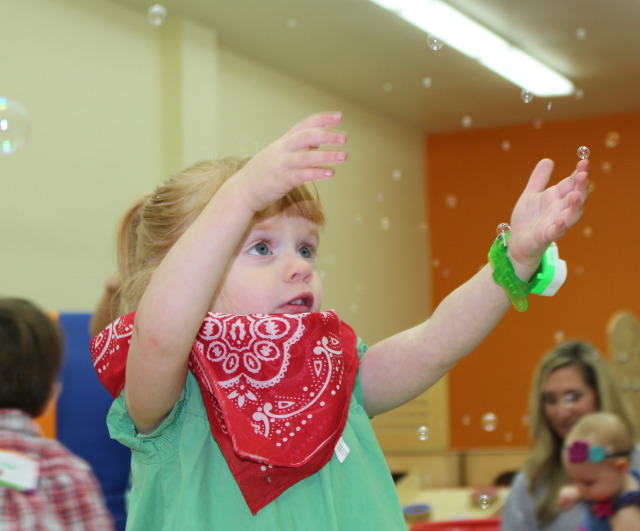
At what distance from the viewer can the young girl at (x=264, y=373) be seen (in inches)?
31.9

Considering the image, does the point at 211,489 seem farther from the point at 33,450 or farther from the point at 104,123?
the point at 104,123

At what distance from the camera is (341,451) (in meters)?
0.88

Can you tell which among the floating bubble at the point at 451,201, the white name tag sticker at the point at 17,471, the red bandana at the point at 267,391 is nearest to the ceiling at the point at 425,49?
the floating bubble at the point at 451,201

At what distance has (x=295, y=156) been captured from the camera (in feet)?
2.32

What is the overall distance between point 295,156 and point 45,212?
247 cm

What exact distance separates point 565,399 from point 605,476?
1.41 ft

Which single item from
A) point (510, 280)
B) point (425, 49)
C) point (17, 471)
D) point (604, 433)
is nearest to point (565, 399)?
point (604, 433)

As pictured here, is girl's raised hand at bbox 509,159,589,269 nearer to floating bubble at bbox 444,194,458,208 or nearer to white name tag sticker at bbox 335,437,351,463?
white name tag sticker at bbox 335,437,351,463

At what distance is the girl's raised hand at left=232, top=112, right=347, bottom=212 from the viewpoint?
0.70 metres

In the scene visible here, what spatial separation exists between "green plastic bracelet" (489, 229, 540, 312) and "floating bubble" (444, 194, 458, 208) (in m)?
5.21

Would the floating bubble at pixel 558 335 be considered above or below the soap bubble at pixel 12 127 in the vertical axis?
below

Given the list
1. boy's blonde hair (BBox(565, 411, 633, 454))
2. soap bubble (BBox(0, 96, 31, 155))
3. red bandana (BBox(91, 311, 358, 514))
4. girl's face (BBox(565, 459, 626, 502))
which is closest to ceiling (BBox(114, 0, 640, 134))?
boy's blonde hair (BBox(565, 411, 633, 454))

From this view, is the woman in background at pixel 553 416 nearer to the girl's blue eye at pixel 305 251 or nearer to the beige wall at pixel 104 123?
the beige wall at pixel 104 123

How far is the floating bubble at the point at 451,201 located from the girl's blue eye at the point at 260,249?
522 centimetres
